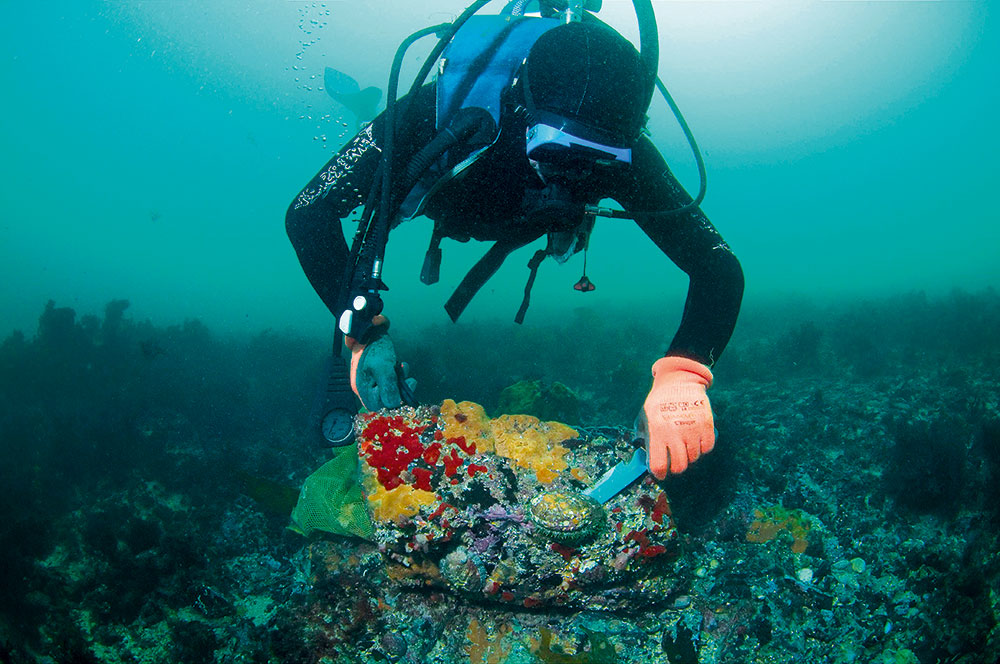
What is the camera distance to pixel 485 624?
8.93 feet

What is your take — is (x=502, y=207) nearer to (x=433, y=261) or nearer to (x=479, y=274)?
(x=479, y=274)

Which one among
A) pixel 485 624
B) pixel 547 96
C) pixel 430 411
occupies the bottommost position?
pixel 485 624

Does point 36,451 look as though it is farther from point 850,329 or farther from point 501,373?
point 850,329

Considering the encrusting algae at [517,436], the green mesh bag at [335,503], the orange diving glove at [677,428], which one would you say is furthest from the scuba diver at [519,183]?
the green mesh bag at [335,503]

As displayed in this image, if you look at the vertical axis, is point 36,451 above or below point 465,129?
below

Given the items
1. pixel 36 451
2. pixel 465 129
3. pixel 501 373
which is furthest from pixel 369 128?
pixel 36 451

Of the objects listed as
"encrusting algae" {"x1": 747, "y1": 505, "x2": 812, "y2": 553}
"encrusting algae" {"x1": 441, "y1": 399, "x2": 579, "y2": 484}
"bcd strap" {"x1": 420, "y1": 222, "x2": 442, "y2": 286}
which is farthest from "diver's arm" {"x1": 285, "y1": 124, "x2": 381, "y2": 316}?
"encrusting algae" {"x1": 747, "y1": 505, "x2": 812, "y2": 553}

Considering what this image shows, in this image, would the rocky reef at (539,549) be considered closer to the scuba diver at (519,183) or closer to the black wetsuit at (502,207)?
the scuba diver at (519,183)

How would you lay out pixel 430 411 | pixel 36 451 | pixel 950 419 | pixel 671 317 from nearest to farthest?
pixel 430 411 → pixel 950 419 → pixel 36 451 → pixel 671 317

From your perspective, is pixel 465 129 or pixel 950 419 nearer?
pixel 465 129

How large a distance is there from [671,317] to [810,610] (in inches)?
676

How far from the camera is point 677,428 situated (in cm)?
269

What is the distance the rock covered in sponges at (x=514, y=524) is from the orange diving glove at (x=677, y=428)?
39 cm

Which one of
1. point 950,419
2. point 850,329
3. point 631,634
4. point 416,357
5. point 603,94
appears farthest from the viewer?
point 850,329
